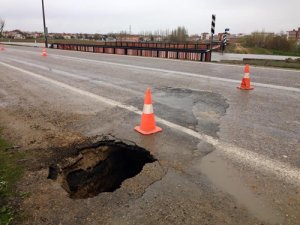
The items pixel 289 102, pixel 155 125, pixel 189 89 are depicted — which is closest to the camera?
pixel 155 125

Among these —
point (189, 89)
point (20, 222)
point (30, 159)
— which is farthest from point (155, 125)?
point (189, 89)

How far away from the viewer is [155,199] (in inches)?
113

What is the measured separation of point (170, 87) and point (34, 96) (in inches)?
158

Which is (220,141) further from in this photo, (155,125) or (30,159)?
(30,159)

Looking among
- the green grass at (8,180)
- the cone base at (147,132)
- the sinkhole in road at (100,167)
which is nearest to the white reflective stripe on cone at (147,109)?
the cone base at (147,132)

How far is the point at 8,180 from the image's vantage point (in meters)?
3.21

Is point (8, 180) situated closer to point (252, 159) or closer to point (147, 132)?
point (147, 132)

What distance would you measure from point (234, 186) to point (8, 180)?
2633mm

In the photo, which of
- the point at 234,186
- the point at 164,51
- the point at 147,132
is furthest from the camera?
the point at 164,51

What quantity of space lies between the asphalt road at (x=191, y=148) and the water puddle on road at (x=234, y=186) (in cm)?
1

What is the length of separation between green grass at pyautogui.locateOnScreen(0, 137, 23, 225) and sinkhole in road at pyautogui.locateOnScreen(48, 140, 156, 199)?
17.0 inches

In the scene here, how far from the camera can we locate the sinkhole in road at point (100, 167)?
364 cm

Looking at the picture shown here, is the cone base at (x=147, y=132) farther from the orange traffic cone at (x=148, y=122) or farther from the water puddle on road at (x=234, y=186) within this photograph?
the water puddle on road at (x=234, y=186)

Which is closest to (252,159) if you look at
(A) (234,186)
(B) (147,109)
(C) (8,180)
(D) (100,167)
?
(A) (234,186)
